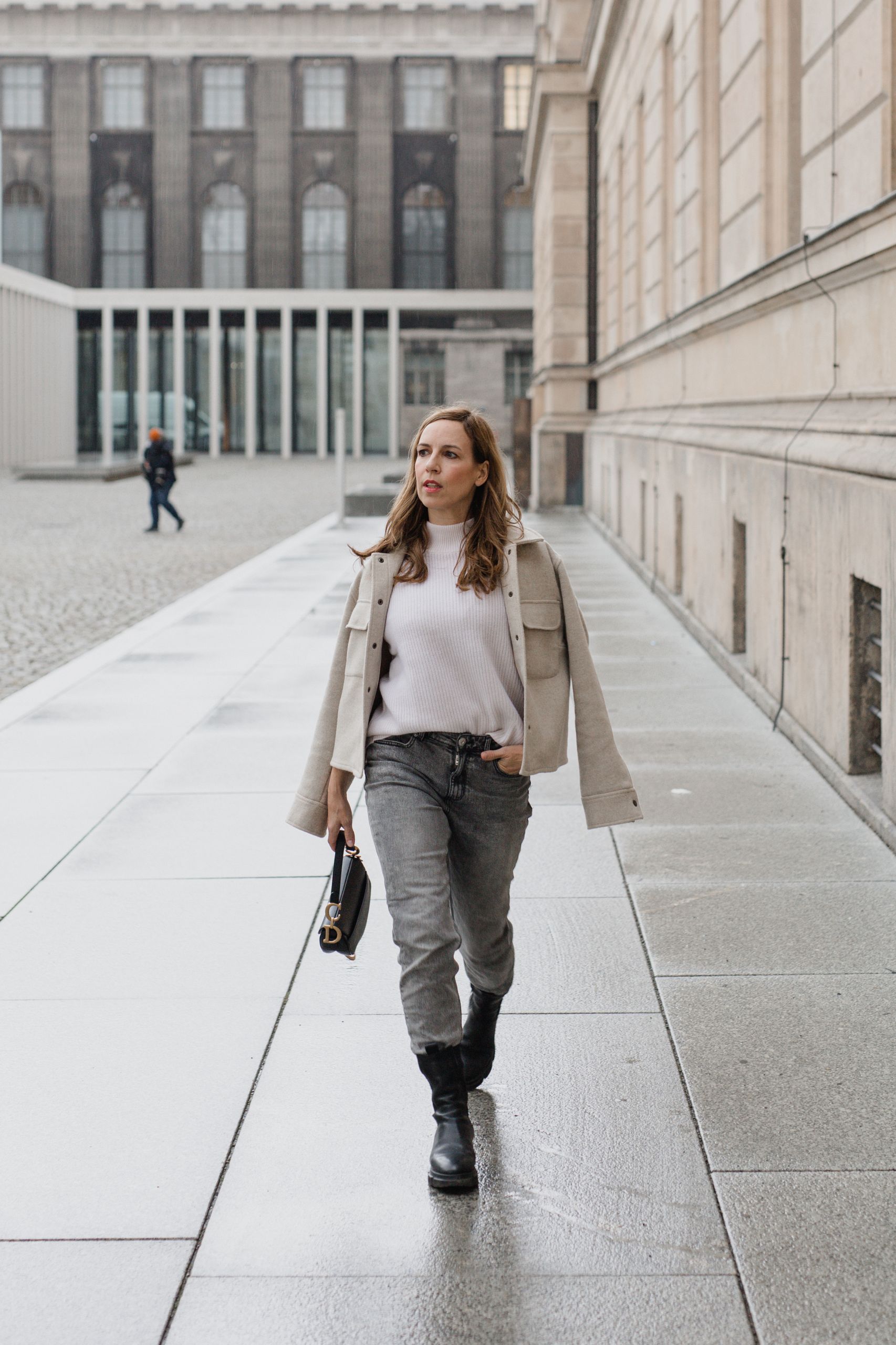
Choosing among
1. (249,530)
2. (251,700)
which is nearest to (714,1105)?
(251,700)

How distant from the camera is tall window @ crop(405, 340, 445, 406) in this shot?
61.6m

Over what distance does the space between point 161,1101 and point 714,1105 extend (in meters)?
1.27

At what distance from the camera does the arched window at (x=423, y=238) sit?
214 ft

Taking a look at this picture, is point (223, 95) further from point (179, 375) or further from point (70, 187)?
point (179, 375)

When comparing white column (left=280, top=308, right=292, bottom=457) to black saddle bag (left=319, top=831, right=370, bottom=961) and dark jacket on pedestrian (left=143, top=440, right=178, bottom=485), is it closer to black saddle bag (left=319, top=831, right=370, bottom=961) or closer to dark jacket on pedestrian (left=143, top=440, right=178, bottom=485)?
dark jacket on pedestrian (left=143, top=440, right=178, bottom=485)

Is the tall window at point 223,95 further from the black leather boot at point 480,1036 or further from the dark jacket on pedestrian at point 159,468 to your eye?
the black leather boot at point 480,1036

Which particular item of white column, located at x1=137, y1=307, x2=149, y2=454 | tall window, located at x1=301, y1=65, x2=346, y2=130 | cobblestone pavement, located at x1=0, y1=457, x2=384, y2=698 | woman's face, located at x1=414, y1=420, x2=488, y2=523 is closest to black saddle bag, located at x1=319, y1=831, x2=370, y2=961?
woman's face, located at x1=414, y1=420, x2=488, y2=523

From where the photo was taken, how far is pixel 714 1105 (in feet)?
12.7

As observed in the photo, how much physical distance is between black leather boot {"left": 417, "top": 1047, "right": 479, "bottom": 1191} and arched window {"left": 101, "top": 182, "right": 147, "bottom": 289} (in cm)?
6442

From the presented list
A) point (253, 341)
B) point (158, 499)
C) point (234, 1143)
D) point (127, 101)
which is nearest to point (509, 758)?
point (234, 1143)

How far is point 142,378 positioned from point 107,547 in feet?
134

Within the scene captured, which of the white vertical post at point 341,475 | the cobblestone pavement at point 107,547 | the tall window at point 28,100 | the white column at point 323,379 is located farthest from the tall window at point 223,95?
the white vertical post at point 341,475

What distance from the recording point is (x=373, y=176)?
2549 inches

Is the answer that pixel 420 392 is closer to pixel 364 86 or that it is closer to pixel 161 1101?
pixel 364 86
